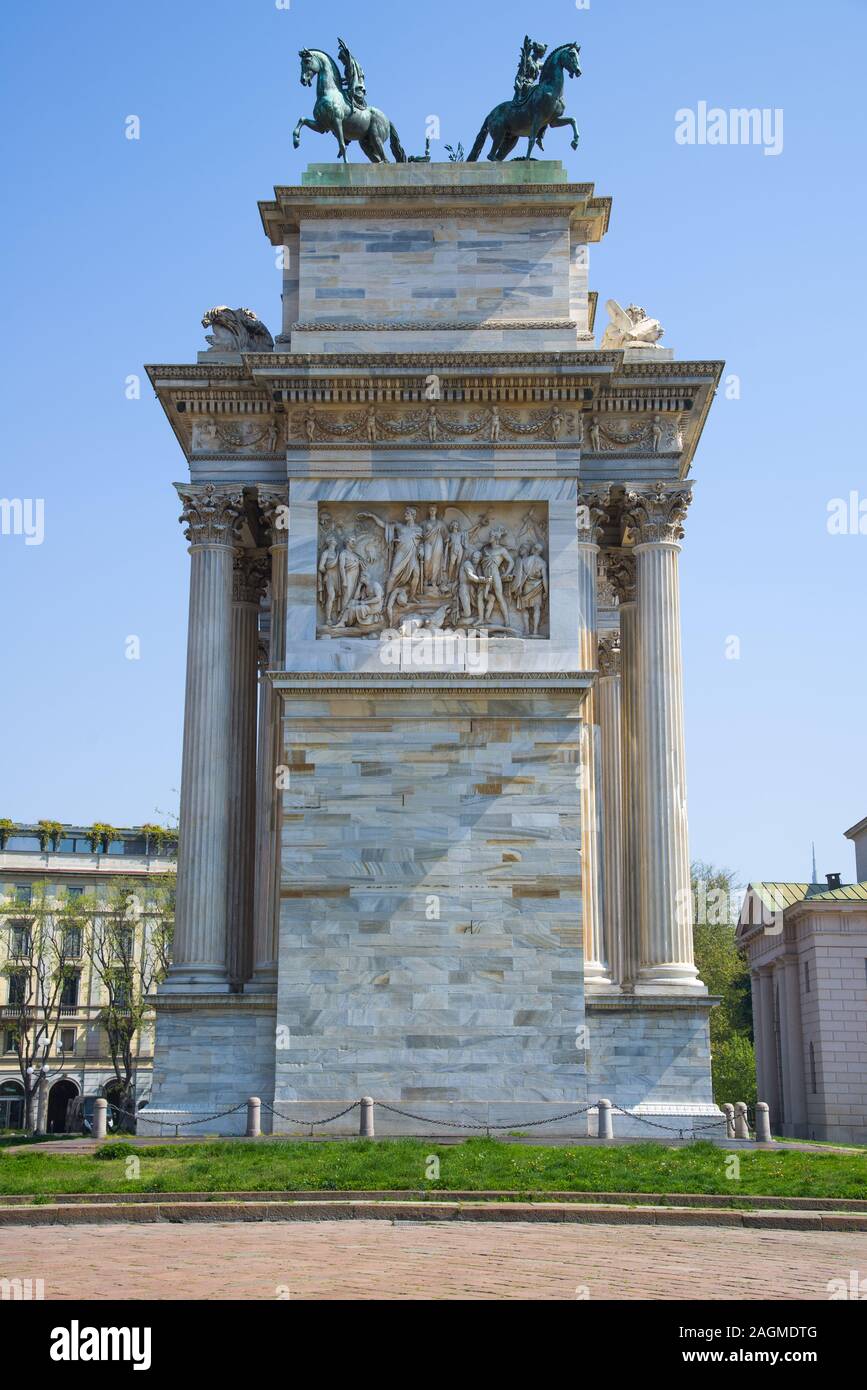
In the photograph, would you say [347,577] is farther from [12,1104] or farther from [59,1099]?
[59,1099]

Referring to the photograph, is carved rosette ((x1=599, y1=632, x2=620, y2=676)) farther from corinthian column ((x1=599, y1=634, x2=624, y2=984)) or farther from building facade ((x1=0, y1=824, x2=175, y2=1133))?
building facade ((x1=0, y1=824, x2=175, y2=1133))

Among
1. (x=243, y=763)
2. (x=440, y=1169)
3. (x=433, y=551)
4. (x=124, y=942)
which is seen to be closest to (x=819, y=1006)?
(x=124, y=942)

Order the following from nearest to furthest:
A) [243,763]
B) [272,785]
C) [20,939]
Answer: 1. [272,785]
2. [243,763]
3. [20,939]

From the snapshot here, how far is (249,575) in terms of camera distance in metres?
41.7

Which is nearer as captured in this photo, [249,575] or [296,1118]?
[296,1118]

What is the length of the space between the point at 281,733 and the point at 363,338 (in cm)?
942

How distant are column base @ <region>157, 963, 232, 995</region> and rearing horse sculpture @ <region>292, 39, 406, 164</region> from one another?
19832mm

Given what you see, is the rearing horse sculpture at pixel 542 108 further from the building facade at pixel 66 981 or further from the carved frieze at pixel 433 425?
the building facade at pixel 66 981

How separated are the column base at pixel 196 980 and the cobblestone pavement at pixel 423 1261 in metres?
14.8

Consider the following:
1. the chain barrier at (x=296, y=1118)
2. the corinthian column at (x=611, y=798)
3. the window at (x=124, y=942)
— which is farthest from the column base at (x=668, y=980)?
the window at (x=124, y=942)

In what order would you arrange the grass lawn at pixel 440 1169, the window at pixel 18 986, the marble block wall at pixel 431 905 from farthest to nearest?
the window at pixel 18 986 → the marble block wall at pixel 431 905 → the grass lawn at pixel 440 1169

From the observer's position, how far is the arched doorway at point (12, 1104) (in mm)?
100869

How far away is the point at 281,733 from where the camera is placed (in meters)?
38.0

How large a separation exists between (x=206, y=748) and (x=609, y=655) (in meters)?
14.7
